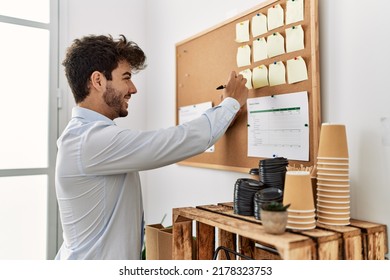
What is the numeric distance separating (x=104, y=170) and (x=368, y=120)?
83 centimetres

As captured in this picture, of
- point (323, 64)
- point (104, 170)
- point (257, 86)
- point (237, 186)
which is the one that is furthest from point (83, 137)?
point (323, 64)

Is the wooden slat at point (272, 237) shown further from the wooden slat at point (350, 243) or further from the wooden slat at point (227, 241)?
the wooden slat at point (227, 241)

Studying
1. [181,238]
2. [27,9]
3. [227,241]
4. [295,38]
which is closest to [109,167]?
[181,238]

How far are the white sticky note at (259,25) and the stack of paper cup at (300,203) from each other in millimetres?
661

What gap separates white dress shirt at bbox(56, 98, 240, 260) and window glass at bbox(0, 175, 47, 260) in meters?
0.74

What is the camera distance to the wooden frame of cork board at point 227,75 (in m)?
1.10

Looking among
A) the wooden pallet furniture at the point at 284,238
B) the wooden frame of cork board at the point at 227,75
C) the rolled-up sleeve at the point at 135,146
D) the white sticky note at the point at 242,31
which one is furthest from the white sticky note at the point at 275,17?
the wooden pallet furniture at the point at 284,238

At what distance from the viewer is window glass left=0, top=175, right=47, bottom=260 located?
1.81m

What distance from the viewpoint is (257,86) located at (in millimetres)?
1320

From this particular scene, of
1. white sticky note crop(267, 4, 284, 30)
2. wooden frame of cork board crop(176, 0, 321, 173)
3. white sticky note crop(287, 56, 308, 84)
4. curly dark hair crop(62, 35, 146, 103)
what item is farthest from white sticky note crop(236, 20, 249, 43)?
curly dark hair crop(62, 35, 146, 103)

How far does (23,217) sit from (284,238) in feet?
5.27

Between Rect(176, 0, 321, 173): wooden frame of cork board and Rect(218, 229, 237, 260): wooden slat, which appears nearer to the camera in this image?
Rect(176, 0, 321, 173): wooden frame of cork board

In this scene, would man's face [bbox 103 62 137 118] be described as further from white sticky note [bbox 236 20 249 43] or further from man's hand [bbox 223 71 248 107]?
white sticky note [bbox 236 20 249 43]

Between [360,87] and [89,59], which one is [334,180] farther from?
[89,59]
